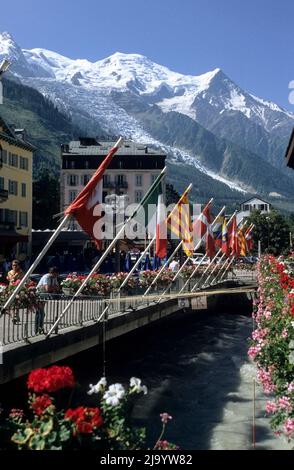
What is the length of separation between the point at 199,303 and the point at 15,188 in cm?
4181

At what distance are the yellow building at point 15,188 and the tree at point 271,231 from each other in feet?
110

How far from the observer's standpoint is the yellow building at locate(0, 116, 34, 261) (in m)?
62.4

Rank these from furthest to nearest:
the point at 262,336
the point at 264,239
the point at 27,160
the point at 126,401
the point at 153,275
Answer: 1. the point at 264,239
2. the point at 27,160
3. the point at 153,275
4. the point at 262,336
5. the point at 126,401

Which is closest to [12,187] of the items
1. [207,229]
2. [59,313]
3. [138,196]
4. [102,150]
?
[207,229]

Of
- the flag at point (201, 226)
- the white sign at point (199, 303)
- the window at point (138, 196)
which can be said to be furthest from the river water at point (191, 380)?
the window at point (138, 196)

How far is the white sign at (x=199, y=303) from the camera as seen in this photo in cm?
2911

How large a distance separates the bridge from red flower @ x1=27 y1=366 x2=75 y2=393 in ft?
22.4

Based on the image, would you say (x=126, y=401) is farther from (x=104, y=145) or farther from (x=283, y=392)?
(x=104, y=145)

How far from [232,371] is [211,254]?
325 inches

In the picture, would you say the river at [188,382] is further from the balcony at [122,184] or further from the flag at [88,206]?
the balcony at [122,184]

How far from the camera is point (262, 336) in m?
12.3

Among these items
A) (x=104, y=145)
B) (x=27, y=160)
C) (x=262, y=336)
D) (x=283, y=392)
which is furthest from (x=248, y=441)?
(x=104, y=145)

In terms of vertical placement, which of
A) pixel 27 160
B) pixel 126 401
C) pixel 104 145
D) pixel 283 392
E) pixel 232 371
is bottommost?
pixel 232 371

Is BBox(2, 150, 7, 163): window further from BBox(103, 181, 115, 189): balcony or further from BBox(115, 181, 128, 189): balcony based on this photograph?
BBox(115, 181, 128, 189): balcony
